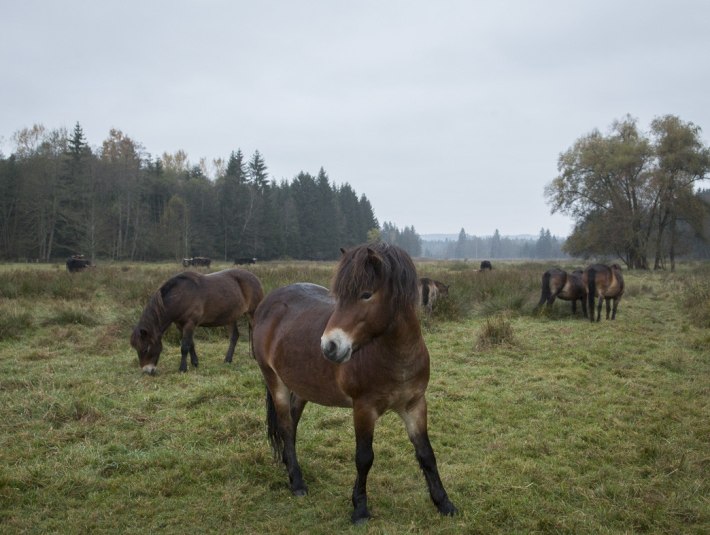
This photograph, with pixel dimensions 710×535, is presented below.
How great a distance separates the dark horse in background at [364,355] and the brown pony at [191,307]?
12.6 feet

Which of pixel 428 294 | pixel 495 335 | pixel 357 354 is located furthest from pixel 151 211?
pixel 357 354

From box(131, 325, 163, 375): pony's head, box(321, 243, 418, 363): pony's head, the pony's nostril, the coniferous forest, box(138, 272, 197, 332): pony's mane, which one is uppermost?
the coniferous forest

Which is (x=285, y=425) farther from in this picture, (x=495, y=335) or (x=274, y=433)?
(x=495, y=335)

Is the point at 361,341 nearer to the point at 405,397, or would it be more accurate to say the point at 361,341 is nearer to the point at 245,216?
the point at 405,397

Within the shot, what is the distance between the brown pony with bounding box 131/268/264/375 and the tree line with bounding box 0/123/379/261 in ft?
100

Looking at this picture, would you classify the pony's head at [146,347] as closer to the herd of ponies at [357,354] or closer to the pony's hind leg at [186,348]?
the pony's hind leg at [186,348]

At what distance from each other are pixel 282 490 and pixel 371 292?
6.58ft

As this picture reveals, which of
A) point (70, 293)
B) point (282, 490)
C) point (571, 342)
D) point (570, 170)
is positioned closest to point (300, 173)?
point (570, 170)

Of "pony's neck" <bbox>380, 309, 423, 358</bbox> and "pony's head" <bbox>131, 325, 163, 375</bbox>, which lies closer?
"pony's neck" <bbox>380, 309, 423, 358</bbox>

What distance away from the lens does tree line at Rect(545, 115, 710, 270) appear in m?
32.1

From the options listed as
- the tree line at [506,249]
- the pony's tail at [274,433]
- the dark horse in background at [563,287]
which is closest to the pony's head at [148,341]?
the pony's tail at [274,433]

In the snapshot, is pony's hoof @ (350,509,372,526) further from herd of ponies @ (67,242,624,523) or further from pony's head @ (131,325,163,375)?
pony's head @ (131,325,163,375)

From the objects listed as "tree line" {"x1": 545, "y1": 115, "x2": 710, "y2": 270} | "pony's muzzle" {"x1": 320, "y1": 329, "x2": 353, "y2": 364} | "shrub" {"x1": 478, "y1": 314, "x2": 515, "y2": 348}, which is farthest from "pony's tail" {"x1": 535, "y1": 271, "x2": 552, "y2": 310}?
"tree line" {"x1": 545, "y1": 115, "x2": 710, "y2": 270}

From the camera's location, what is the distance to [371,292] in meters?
2.59
